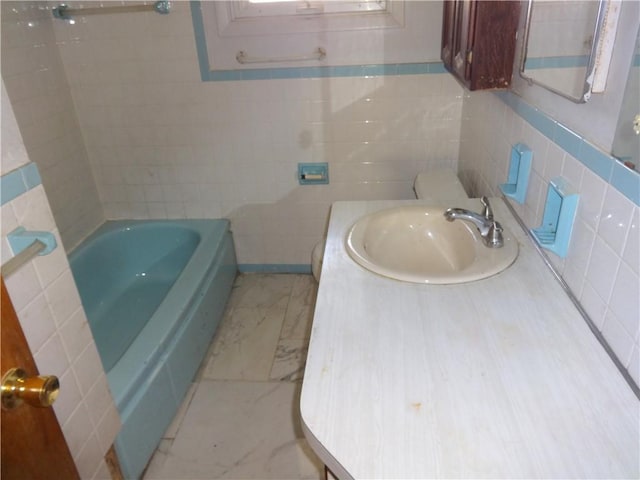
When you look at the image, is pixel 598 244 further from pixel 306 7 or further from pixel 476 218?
pixel 306 7

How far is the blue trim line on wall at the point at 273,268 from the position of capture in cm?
270

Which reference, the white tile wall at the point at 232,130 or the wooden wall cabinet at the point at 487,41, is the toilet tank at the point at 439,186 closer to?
the white tile wall at the point at 232,130

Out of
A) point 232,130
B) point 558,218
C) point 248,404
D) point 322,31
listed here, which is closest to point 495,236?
point 558,218

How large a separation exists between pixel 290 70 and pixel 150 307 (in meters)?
1.34

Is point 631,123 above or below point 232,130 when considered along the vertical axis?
above

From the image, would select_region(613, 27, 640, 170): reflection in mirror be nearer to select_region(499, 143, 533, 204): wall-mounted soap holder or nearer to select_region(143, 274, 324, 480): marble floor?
select_region(499, 143, 533, 204): wall-mounted soap holder

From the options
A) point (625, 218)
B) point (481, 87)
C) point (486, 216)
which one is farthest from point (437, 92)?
point (625, 218)

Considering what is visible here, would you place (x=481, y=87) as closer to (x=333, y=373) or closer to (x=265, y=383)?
(x=333, y=373)

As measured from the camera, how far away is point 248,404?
1869 mm

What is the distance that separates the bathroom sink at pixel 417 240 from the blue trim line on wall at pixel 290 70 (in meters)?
0.92

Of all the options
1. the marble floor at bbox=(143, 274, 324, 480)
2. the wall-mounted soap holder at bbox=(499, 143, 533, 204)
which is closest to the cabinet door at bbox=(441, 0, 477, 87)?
the wall-mounted soap holder at bbox=(499, 143, 533, 204)

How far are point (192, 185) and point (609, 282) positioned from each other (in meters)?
2.05

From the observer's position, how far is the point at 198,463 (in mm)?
1637

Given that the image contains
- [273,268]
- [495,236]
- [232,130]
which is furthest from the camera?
[273,268]
